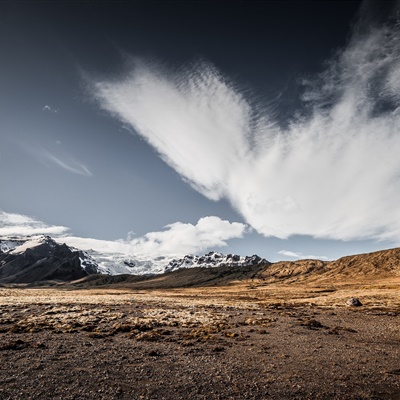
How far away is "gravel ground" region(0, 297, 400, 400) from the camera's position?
11844mm

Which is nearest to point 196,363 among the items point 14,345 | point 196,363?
point 196,363

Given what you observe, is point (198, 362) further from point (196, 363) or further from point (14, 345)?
point (14, 345)

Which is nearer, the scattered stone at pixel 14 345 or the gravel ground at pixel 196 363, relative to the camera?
the gravel ground at pixel 196 363

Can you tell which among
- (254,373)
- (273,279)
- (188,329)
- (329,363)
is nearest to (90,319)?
(188,329)

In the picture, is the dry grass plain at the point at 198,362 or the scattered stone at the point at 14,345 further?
Result: the scattered stone at the point at 14,345

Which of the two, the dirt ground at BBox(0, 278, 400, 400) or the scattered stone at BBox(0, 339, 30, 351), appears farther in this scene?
the scattered stone at BBox(0, 339, 30, 351)

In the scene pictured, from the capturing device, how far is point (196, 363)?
15.5m

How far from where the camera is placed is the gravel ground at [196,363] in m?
11.8

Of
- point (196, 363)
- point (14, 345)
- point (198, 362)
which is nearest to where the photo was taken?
point (196, 363)

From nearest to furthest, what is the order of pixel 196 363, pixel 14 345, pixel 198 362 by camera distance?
pixel 196 363, pixel 198 362, pixel 14 345

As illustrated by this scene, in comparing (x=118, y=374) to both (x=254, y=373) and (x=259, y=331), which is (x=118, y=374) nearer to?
(x=254, y=373)

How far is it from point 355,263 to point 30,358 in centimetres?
19509

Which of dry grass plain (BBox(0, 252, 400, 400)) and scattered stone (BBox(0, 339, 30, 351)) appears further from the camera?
scattered stone (BBox(0, 339, 30, 351))

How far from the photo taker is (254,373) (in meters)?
14.1
